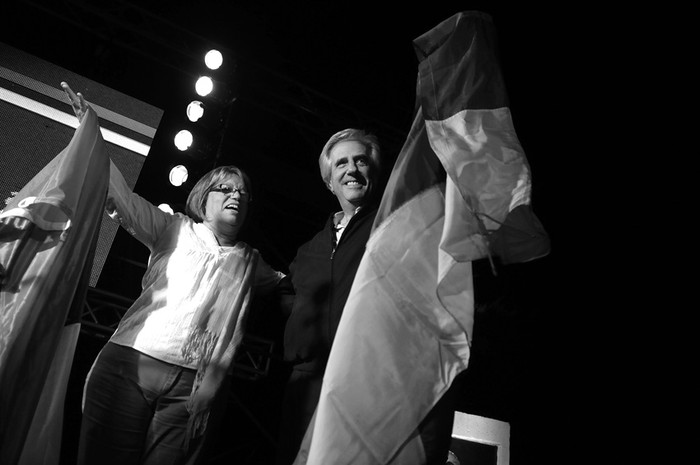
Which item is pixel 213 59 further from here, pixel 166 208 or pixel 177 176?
pixel 166 208

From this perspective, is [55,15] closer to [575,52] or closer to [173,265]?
[173,265]

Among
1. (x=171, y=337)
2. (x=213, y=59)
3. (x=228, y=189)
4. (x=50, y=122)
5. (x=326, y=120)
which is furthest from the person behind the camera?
(x=326, y=120)

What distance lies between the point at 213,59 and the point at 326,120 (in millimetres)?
894

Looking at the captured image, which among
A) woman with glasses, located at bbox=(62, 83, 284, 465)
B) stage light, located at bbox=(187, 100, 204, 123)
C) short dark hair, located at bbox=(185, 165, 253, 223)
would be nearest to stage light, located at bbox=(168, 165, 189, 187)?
stage light, located at bbox=(187, 100, 204, 123)

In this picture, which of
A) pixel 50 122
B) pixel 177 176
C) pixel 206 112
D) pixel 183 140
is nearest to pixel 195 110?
pixel 206 112

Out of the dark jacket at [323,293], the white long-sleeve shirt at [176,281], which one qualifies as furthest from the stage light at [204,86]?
the dark jacket at [323,293]

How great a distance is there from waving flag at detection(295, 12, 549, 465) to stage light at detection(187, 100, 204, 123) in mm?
2641

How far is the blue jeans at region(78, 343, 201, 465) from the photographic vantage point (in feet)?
5.41

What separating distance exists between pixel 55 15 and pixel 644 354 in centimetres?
444

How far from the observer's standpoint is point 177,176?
11.4 ft

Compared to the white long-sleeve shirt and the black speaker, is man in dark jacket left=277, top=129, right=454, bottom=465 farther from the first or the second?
the black speaker

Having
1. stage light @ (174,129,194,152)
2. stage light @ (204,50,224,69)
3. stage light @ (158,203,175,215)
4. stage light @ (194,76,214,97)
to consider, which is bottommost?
stage light @ (158,203,175,215)

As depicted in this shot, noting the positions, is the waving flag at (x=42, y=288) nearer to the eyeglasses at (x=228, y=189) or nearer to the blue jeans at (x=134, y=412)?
the blue jeans at (x=134, y=412)

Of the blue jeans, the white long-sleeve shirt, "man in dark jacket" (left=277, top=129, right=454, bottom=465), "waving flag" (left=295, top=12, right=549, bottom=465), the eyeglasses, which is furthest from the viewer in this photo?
the eyeglasses
